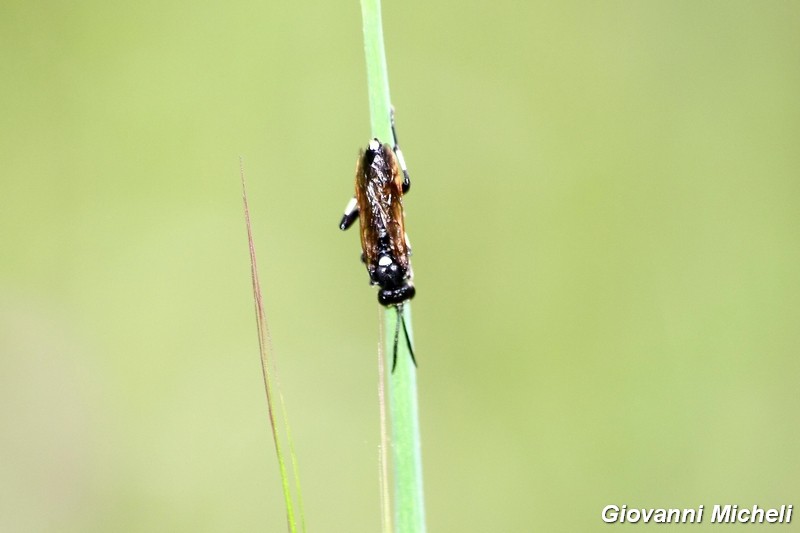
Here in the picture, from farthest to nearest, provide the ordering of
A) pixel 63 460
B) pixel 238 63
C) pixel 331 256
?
pixel 238 63 < pixel 331 256 < pixel 63 460

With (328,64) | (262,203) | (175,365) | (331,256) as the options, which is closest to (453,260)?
(331,256)

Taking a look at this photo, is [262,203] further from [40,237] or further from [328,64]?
[40,237]

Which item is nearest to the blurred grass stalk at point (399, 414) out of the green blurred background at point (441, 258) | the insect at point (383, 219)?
the insect at point (383, 219)

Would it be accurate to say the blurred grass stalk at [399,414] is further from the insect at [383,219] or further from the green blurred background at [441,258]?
the green blurred background at [441,258]

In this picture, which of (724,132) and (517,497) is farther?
(724,132)

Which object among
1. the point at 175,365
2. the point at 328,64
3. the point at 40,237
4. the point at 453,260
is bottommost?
the point at 175,365

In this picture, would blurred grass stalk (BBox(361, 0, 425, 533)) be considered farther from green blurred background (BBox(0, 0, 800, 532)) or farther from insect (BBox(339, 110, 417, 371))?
green blurred background (BBox(0, 0, 800, 532))
